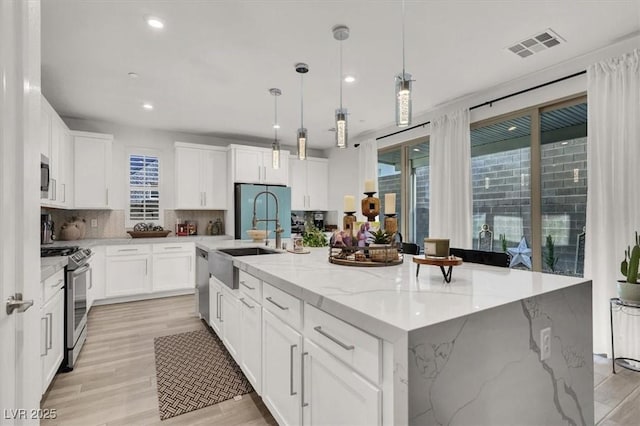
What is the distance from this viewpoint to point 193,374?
97.0 inches

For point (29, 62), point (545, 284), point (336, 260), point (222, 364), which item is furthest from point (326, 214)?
point (29, 62)

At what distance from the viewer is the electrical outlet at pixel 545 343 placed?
121 cm

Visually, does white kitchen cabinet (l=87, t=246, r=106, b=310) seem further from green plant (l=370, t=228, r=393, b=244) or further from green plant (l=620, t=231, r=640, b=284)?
green plant (l=620, t=231, r=640, b=284)

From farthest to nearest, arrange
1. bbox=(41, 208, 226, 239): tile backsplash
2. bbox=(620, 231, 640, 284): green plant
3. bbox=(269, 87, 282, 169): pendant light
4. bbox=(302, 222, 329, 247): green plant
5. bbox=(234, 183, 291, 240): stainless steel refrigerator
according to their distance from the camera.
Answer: bbox=(234, 183, 291, 240): stainless steel refrigerator, bbox=(41, 208, 226, 239): tile backsplash, bbox=(269, 87, 282, 169): pendant light, bbox=(302, 222, 329, 247): green plant, bbox=(620, 231, 640, 284): green plant

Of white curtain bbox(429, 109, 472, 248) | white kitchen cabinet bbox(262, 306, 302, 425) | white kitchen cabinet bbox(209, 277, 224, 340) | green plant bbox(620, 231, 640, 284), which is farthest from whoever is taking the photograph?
white curtain bbox(429, 109, 472, 248)

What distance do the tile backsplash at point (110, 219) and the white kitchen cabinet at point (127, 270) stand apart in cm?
60

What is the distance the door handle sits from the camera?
0.89 meters

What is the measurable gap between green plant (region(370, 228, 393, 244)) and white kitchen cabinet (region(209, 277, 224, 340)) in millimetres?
1503

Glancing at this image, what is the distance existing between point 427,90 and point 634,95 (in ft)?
5.81

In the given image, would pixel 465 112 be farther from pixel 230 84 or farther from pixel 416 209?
pixel 230 84

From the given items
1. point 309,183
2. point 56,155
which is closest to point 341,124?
point 56,155

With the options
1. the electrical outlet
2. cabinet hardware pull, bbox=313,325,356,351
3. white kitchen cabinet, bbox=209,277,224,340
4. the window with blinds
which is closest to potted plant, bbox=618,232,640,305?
the electrical outlet

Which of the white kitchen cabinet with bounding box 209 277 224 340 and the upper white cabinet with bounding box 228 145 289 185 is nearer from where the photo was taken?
the white kitchen cabinet with bounding box 209 277 224 340

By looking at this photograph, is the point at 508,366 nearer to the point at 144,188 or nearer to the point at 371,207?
the point at 371,207
